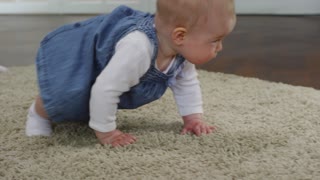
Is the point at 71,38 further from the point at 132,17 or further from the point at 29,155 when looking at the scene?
the point at 29,155

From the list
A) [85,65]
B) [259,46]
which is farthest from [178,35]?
[259,46]

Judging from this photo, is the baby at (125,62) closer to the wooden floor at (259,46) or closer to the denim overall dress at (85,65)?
the denim overall dress at (85,65)

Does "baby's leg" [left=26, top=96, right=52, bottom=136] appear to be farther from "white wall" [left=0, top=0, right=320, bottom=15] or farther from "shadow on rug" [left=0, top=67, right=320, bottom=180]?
"white wall" [left=0, top=0, right=320, bottom=15]

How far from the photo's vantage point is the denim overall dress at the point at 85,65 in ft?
3.16

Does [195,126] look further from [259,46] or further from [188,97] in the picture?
[259,46]

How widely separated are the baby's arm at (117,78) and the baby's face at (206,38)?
71mm

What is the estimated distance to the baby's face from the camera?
2.90ft

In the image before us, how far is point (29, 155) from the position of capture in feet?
2.98

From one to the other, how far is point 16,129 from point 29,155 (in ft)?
0.56

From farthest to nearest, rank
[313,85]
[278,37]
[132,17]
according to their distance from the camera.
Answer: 1. [278,37]
2. [313,85]
3. [132,17]

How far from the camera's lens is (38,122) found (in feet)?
3.40

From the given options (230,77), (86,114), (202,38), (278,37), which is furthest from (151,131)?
(278,37)

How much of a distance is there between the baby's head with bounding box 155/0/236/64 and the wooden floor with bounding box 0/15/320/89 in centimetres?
69

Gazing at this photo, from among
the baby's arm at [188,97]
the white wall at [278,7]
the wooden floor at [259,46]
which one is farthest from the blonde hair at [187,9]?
the white wall at [278,7]
